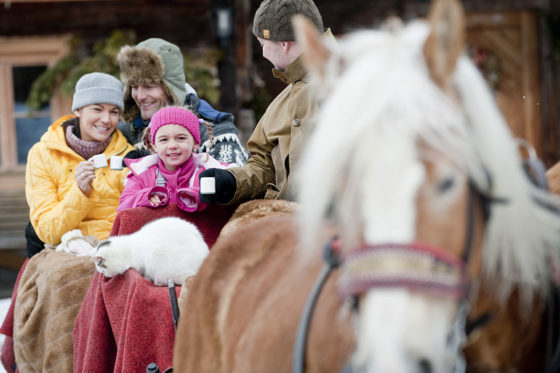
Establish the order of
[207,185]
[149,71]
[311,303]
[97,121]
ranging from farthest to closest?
[149,71] → [97,121] → [207,185] → [311,303]

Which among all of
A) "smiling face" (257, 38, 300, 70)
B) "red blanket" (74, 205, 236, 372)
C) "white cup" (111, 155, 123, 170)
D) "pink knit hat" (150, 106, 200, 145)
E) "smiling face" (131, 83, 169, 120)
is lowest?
"red blanket" (74, 205, 236, 372)

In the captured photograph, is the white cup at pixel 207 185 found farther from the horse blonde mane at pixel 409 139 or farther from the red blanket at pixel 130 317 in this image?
the horse blonde mane at pixel 409 139

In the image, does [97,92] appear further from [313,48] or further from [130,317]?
[313,48]

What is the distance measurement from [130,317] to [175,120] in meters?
0.99

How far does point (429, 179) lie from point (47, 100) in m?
8.29

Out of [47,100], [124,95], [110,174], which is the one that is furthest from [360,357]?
[47,100]

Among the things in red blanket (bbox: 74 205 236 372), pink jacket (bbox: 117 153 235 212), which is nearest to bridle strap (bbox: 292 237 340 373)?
red blanket (bbox: 74 205 236 372)

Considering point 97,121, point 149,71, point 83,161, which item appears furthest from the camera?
point 149,71

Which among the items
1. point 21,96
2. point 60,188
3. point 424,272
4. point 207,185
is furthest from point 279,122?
point 21,96

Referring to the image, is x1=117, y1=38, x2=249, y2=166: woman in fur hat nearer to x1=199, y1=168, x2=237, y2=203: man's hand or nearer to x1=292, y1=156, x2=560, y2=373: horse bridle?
x1=199, y1=168, x2=237, y2=203: man's hand

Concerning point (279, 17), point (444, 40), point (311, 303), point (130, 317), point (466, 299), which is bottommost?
point (130, 317)

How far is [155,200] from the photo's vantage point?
122 inches

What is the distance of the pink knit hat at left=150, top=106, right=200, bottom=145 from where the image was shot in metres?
3.26

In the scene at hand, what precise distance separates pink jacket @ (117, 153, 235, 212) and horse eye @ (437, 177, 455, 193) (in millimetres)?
1889
